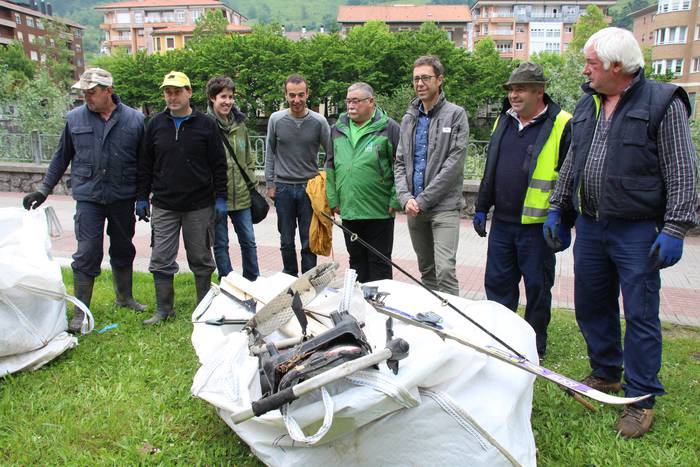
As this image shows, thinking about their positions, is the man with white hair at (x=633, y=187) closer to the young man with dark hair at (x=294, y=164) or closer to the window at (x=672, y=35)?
the young man with dark hair at (x=294, y=164)

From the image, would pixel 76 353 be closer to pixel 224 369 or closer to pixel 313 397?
pixel 224 369

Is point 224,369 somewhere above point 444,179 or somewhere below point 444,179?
below

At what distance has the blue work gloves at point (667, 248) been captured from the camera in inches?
109

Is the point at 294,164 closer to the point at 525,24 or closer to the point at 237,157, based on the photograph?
the point at 237,157

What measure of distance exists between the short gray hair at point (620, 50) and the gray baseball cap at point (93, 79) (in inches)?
134

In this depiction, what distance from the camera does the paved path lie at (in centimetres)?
581

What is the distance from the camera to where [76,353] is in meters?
4.05

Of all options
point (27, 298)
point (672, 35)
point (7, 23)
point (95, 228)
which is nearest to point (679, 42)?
point (672, 35)

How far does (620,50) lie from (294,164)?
10.2ft

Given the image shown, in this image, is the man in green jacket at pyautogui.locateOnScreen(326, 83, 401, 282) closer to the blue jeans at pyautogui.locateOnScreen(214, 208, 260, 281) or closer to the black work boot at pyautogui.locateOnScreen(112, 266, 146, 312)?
the blue jeans at pyautogui.locateOnScreen(214, 208, 260, 281)

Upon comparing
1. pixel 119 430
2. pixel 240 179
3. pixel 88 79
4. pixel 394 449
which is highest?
pixel 88 79

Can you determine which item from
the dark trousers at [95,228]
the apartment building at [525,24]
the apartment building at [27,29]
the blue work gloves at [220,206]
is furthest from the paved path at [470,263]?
the apartment building at [525,24]

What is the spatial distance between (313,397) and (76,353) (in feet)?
8.31

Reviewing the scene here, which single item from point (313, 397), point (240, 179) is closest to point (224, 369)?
point (313, 397)
